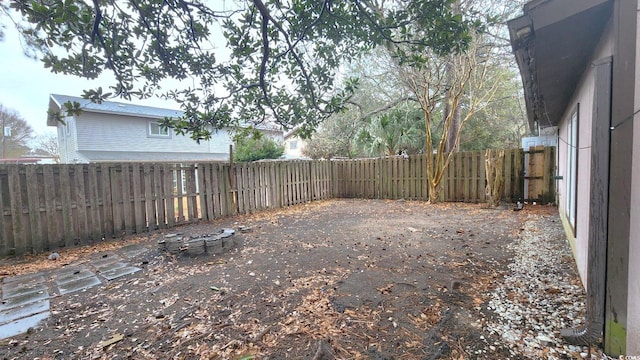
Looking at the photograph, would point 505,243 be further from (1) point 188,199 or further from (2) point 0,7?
(2) point 0,7

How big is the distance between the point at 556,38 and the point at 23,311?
528cm

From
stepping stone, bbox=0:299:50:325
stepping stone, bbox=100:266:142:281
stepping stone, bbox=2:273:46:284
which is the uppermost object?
stepping stone, bbox=2:273:46:284

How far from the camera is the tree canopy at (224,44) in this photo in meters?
2.86

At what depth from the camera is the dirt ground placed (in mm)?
1999

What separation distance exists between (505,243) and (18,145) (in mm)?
30918

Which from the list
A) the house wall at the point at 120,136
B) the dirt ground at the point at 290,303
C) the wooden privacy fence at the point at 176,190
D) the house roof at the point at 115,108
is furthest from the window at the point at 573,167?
the house wall at the point at 120,136

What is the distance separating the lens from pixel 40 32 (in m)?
2.99

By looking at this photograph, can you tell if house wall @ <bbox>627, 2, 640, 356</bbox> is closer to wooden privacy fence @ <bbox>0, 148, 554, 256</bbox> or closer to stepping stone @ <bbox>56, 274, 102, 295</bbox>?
stepping stone @ <bbox>56, 274, 102, 295</bbox>

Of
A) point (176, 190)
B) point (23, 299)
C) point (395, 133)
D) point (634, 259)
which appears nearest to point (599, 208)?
point (634, 259)

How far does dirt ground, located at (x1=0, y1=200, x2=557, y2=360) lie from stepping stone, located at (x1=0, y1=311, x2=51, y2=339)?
0.08 m

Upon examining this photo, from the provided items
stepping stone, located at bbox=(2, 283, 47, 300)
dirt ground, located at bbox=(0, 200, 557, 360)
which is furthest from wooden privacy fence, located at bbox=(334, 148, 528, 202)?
stepping stone, located at bbox=(2, 283, 47, 300)

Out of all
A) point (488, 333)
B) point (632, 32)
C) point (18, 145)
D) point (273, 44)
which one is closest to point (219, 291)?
point (488, 333)

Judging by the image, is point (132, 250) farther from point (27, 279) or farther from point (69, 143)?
point (69, 143)

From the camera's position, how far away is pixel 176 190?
6387 millimetres
